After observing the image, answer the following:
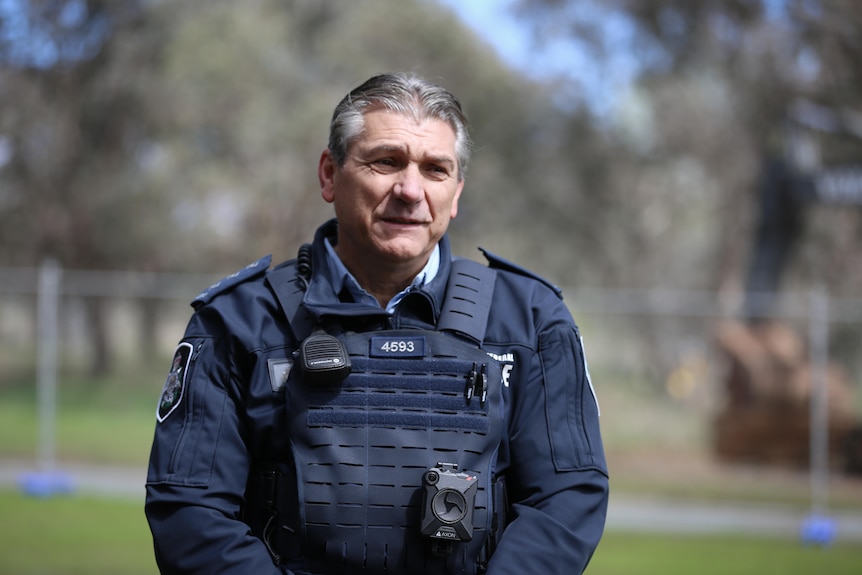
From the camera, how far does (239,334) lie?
2467 mm

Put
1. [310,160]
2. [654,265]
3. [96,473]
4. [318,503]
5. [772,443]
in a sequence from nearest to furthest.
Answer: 1. [318,503]
2. [96,473]
3. [772,443]
4. [310,160]
5. [654,265]

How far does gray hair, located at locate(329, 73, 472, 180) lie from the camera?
2541 mm

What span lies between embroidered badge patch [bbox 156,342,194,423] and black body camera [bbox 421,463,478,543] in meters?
0.59

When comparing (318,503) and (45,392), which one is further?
(45,392)

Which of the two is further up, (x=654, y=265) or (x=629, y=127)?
(x=629, y=127)

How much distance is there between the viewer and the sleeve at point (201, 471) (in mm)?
2340

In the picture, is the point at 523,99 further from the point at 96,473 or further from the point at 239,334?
the point at 239,334

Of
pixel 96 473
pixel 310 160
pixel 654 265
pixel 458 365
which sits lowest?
pixel 96 473

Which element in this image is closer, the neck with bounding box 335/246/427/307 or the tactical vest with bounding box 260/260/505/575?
the tactical vest with bounding box 260/260/505/575

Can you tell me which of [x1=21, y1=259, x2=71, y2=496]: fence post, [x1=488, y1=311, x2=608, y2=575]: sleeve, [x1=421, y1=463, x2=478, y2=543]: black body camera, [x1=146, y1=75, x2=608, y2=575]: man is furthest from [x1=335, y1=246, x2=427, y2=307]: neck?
[x1=21, y1=259, x2=71, y2=496]: fence post

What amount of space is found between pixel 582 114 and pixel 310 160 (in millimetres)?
7933

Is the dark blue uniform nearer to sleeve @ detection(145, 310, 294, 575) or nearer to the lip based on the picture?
sleeve @ detection(145, 310, 294, 575)

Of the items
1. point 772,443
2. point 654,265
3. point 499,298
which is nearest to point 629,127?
point 654,265

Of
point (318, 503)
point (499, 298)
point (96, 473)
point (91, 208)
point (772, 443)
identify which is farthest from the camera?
point (91, 208)
